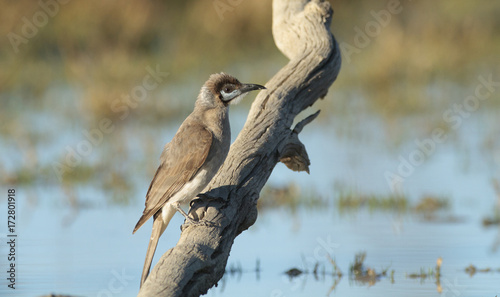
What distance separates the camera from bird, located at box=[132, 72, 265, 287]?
6.21 metres

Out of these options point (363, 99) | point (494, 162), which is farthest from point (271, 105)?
point (363, 99)

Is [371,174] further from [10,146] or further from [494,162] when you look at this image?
[10,146]

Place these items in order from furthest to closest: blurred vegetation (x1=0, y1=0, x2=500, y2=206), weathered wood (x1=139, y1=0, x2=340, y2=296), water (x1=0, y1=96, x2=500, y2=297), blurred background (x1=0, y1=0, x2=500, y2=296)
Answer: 1. blurred vegetation (x1=0, y1=0, x2=500, y2=206)
2. blurred background (x1=0, y1=0, x2=500, y2=296)
3. water (x1=0, y1=96, x2=500, y2=297)
4. weathered wood (x1=139, y1=0, x2=340, y2=296)

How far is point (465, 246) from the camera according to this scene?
8266 mm

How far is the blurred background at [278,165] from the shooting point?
7.63 meters

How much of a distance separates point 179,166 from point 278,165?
17.5 ft

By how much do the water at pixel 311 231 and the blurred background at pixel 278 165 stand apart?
28 millimetres

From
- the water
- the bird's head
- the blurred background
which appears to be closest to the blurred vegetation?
the blurred background

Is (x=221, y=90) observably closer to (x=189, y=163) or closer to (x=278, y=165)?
(x=189, y=163)

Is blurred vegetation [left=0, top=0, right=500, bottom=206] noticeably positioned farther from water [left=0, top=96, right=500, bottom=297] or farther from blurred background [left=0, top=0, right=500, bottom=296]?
water [left=0, top=96, right=500, bottom=297]

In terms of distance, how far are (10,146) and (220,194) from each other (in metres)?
6.92

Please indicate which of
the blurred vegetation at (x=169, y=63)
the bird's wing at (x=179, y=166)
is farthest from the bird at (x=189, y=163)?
the blurred vegetation at (x=169, y=63)

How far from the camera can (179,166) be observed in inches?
250

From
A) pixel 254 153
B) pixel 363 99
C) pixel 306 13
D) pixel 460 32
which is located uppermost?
pixel 460 32
